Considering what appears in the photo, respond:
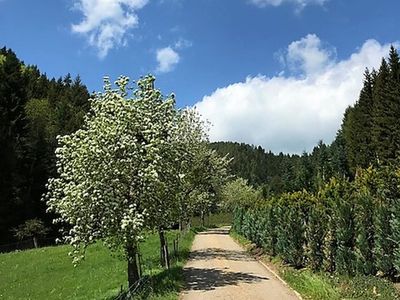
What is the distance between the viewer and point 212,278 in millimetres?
20016

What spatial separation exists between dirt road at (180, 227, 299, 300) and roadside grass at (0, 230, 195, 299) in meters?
0.67

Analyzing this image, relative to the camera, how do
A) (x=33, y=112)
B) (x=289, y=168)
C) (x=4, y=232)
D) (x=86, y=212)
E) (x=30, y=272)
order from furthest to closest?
(x=289, y=168) → (x=33, y=112) → (x=4, y=232) → (x=30, y=272) → (x=86, y=212)

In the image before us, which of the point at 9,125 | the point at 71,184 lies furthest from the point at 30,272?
the point at 9,125

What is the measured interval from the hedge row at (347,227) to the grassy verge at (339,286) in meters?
0.71

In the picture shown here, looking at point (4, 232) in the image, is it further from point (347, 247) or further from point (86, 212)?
point (347, 247)

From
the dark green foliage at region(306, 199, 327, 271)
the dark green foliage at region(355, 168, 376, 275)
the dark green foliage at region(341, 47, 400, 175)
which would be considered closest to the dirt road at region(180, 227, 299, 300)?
the dark green foliage at region(306, 199, 327, 271)

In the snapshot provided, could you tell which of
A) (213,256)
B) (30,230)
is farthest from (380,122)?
(30,230)

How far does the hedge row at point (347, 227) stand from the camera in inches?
590

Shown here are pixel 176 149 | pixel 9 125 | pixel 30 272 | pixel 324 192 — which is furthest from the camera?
pixel 9 125

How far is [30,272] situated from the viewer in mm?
27812

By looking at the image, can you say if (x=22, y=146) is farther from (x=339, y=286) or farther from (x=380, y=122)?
(x=339, y=286)

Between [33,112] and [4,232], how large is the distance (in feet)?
99.9

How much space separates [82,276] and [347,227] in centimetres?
1399

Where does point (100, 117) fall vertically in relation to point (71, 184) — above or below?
above
